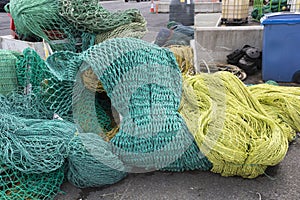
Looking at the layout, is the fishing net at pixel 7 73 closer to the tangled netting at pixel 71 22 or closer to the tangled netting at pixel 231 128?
the tangled netting at pixel 71 22

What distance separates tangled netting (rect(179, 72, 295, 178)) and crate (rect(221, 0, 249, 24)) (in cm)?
507

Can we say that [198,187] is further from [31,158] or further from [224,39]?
[224,39]

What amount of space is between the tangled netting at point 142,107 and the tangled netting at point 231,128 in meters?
0.16

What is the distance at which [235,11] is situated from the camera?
7.61 meters

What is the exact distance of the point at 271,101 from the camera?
321 centimetres

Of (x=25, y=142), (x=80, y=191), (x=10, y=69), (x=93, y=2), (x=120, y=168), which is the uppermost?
(x=93, y=2)

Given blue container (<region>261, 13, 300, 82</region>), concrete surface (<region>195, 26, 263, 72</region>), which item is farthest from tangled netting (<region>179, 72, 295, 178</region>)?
concrete surface (<region>195, 26, 263, 72</region>)

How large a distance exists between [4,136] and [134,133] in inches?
39.0

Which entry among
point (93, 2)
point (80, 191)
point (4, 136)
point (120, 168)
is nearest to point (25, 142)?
point (4, 136)

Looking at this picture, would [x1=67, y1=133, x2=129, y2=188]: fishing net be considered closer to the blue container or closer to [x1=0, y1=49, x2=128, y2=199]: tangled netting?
[x1=0, y1=49, x2=128, y2=199]: tangled netting

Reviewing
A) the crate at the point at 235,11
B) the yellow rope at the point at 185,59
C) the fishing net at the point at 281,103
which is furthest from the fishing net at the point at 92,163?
the crate at the point at 235,11

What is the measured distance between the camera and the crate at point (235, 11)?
7.60m

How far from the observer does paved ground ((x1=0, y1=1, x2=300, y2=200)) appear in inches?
95.1

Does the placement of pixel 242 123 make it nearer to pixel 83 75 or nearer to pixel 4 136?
pixel 83 75
